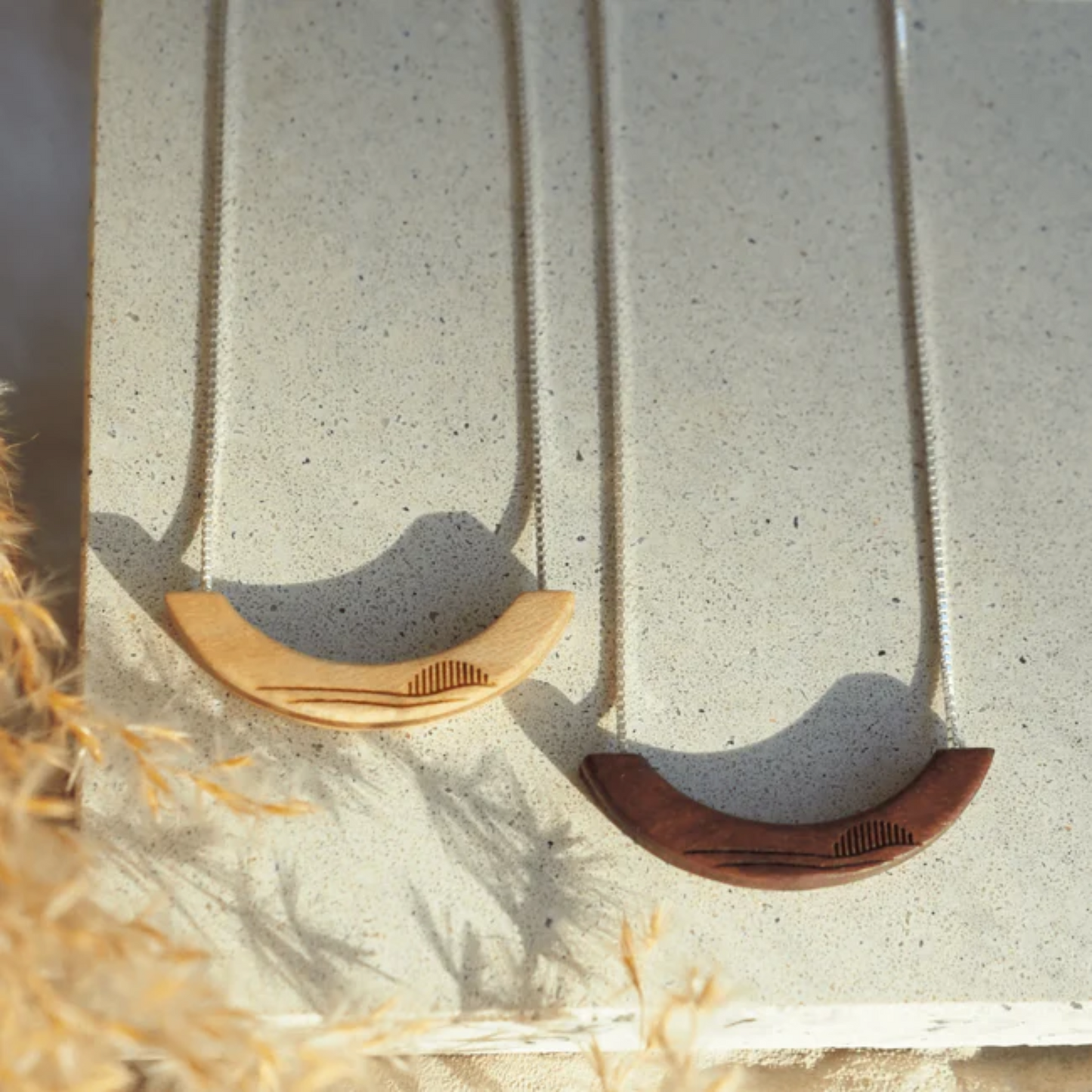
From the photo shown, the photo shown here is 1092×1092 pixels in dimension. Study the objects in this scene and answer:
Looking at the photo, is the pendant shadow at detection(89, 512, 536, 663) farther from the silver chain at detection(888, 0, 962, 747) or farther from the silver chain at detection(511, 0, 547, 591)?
the silver chain at detection(888, 0, 962, 747)

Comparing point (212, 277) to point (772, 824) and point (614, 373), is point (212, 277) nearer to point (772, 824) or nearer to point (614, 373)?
point (614, 373)

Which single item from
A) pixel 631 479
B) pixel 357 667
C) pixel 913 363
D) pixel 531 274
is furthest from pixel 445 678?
pixel 913 363

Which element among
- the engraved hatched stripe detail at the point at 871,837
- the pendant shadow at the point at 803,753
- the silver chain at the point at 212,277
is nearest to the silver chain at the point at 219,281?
the silver chain at the point at 212,277

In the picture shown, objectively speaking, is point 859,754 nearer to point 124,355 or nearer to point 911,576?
point 911,576

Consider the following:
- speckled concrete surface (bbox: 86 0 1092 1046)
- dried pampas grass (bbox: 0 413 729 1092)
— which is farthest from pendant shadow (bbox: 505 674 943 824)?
dried pampas grass (bbox: 0 413 729 1092)

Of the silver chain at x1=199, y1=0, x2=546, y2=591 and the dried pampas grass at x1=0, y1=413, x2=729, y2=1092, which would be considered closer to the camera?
the dried pampas grass at x1=0, y1=413, x2=729, y2=1092
